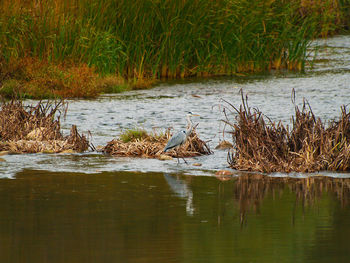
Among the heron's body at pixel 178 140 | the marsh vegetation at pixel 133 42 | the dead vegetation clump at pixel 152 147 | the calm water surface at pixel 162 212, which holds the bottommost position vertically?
the calm water surface at pixel 162 212

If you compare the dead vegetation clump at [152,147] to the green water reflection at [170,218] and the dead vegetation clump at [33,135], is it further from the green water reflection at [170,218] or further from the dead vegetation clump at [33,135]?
the green water reflection at [170,218]

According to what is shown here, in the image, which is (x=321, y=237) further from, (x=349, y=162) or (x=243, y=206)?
(x=349, y=162)

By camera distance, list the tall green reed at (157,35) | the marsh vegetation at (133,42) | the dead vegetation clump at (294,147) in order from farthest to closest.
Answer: the tall green reed at (157,35) → the marsh vegetation at (133,42) → the dead vegetation clump at (294,147)

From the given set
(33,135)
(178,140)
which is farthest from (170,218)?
(33,135)

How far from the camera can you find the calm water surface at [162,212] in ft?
18.5

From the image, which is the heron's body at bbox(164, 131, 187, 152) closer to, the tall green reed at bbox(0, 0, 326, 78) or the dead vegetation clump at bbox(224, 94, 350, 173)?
the dead vegetation clump at bbox(224, 94, 350, 173)

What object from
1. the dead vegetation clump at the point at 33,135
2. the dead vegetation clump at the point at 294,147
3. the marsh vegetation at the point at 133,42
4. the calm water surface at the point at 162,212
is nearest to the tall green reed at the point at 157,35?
the marsh vegetation at the point at 133,42

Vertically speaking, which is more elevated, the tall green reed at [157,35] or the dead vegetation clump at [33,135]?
the tall green reed at [157,35]

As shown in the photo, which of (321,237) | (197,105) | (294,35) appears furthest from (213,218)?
(294,35)

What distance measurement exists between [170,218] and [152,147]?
4.01 meters

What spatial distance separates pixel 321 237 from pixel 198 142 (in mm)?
4952

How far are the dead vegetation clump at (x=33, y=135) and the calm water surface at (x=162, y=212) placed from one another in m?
0.31

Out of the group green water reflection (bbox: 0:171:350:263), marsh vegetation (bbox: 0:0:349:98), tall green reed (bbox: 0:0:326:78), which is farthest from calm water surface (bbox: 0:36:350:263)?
tall green reed (bbox: 0:0:326:78)

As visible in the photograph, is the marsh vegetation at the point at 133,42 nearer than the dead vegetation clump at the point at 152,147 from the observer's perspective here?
No
